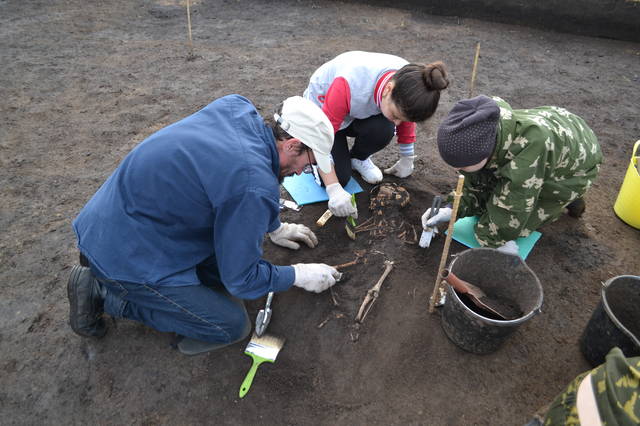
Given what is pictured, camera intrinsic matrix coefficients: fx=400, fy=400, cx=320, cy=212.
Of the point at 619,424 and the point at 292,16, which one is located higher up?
the point at 292,16

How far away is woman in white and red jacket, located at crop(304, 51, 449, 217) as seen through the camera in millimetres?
2598

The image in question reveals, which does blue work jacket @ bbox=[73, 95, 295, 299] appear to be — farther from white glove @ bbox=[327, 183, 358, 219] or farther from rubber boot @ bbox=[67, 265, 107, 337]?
white glove @ bbox=[327, 183, 358, 219]

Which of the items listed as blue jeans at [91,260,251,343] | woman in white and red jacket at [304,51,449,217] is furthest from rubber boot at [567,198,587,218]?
blue jeans at [91,260,251,343]

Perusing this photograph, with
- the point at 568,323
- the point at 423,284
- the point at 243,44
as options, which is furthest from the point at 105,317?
the point at 243,44

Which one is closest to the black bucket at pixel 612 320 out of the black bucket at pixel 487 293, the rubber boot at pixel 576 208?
the black bucket at pixel 487 293

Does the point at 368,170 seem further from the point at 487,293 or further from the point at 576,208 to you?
the point at 576,208

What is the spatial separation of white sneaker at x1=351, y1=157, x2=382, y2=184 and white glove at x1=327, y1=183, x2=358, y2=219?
0.77 metres

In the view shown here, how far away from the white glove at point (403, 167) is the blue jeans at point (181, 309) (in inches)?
80.3

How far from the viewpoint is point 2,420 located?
224 cm

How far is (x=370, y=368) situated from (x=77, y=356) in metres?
1.85

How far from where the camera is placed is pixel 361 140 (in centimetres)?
358

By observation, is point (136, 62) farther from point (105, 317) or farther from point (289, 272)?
point (289, 272)

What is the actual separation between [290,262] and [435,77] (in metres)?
1.68

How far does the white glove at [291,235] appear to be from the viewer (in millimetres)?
3104
